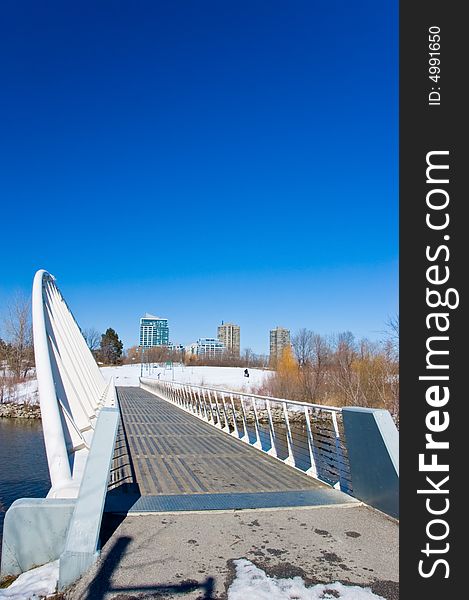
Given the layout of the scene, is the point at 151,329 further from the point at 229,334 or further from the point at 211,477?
the point at 211,477

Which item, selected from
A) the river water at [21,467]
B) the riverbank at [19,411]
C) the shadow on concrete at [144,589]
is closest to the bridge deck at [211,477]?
the shadow on concrete at [144,589]

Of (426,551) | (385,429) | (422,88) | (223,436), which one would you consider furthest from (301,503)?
(223,436)

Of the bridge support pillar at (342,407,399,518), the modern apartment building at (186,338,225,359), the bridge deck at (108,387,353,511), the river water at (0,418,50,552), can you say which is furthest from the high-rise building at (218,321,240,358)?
the bridge support pillar at (342,407,399,518)

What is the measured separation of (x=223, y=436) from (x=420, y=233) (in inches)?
330

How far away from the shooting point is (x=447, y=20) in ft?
13.2

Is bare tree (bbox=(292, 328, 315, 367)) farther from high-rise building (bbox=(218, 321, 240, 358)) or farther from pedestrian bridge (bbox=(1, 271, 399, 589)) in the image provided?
high-rise building (bbox=(218, 321, 240, 358))

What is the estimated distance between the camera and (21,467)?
583 inches

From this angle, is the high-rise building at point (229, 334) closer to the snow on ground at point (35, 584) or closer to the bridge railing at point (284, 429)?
the bridge railing at point (284, 429)

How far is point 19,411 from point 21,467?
20635 millimetres

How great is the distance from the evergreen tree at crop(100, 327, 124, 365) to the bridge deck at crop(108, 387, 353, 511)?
100431 millimetres

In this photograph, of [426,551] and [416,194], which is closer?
[426,551]

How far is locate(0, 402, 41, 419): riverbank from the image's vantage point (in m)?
32.3

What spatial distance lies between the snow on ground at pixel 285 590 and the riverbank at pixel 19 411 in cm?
3122

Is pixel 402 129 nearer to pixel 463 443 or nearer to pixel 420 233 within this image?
pixel 420 233
